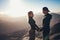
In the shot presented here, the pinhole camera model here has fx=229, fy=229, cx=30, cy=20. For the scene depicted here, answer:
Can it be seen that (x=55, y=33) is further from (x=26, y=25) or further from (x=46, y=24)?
(x=46, y=24)

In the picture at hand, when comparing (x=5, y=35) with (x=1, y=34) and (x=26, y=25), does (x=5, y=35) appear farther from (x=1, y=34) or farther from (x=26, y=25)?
(x=26, y=25)

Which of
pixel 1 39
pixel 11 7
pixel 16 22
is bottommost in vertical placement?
pixel 1 39

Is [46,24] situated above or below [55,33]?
above

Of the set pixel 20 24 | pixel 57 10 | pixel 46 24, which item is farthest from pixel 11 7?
pixel 46 24

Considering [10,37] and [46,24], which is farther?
[10,37]

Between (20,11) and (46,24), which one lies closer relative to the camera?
(46,24)

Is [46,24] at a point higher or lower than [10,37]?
higher

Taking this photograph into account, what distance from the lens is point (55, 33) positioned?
8641 mm

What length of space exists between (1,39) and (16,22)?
34.1 inches

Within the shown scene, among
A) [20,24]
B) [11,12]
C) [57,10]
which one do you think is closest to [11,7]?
[11,12]

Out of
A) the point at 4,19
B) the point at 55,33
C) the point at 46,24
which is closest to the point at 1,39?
Answer: the point at 4,19

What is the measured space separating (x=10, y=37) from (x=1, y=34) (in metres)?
0.36

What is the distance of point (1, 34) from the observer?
8.67 m

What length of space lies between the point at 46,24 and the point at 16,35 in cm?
284
